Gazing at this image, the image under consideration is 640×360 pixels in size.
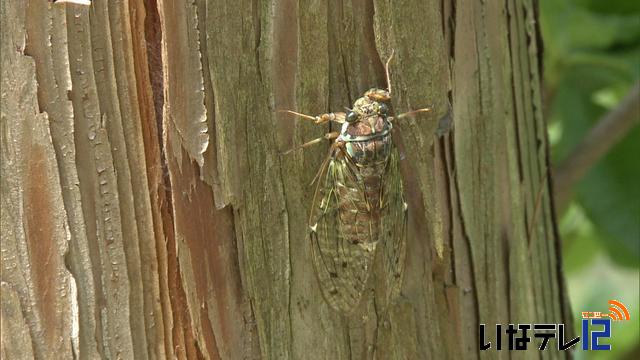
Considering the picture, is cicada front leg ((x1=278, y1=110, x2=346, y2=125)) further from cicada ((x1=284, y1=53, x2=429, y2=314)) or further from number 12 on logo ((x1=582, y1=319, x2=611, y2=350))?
number 12 on logo ((x1=582, y1=319, x2=611, y2=350))

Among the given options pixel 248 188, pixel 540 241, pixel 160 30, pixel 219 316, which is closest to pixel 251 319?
pixel 219 316

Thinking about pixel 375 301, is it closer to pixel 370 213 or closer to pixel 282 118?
pixel 370 213

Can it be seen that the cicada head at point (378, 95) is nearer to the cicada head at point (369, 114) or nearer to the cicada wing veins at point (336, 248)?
the cicada head at point (369, 114)

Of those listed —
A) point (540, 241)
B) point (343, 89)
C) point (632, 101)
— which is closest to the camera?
point (343, 89)

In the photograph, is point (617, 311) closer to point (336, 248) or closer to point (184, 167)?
point (336, 248)

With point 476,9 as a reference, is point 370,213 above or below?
below

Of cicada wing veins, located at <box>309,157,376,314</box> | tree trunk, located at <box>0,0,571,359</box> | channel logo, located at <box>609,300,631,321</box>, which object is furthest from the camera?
channel logo, located at <box>609,300,631,321</box>

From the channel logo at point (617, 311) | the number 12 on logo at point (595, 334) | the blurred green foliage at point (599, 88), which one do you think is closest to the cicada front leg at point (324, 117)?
the blurred green foliage at point (599, 88)

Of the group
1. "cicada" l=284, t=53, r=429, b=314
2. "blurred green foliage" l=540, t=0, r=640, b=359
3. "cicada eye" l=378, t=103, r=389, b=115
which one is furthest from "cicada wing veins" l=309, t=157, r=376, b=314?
"blurred green foliage" l=540, t=0, r=640, b=359
